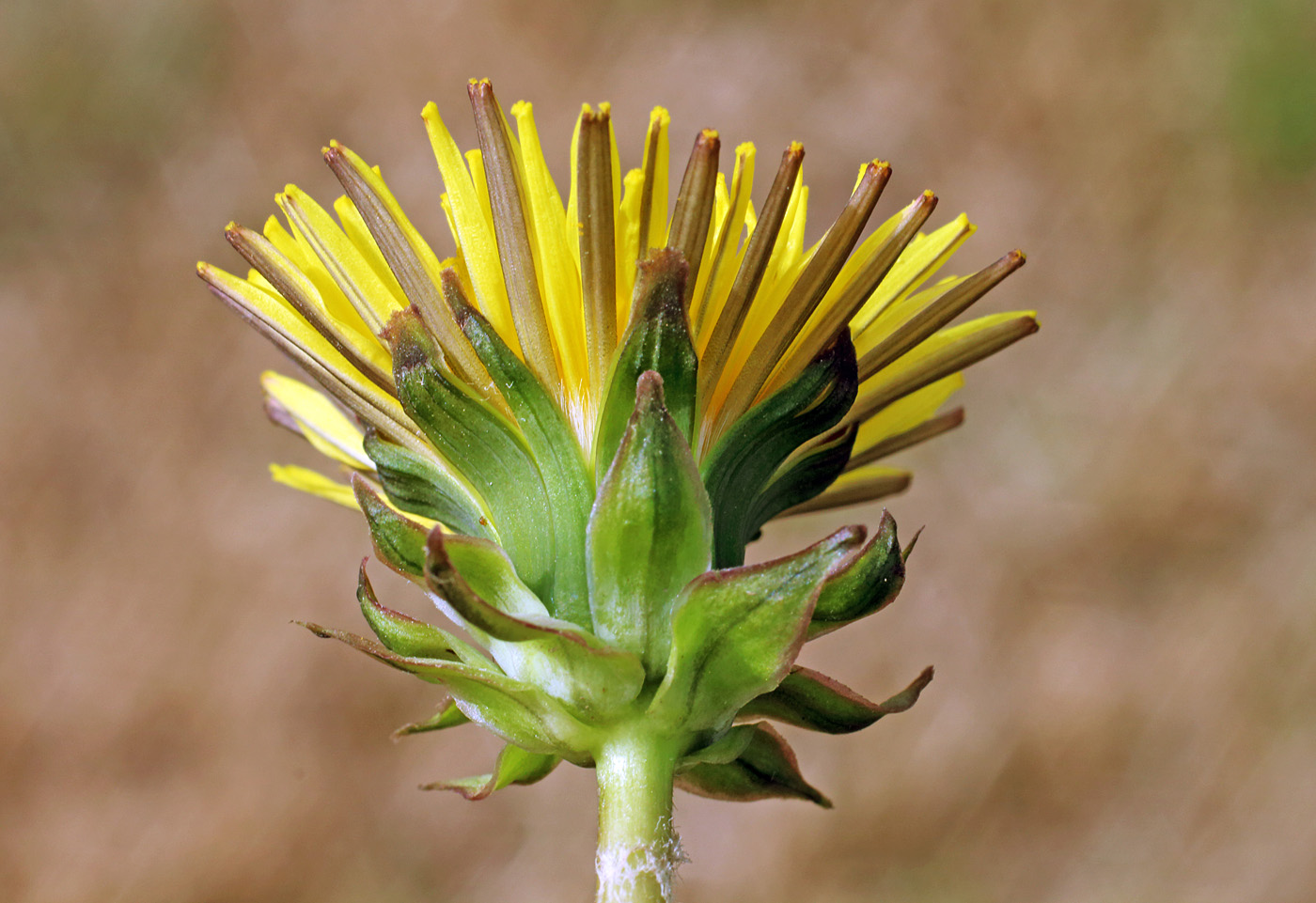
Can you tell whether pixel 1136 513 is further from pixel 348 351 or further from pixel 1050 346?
pixel 348 351

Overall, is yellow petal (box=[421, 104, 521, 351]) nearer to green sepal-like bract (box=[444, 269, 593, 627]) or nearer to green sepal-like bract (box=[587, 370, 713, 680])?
green sepal-like bract (box=[444, 269, 593, 627])

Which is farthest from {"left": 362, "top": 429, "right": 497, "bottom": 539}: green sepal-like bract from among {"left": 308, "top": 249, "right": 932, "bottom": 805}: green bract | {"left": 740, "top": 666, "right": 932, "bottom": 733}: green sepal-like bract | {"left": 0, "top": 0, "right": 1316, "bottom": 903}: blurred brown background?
{"left": 0, "top": 0, "right": 1316, "bottom": 903}: blurred brown background

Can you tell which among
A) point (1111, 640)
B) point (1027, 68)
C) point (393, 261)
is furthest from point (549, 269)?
point (1027, 68)

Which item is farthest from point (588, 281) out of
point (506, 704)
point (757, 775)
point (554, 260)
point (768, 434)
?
point (757, 775)

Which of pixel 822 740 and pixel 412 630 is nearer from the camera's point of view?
pixel 412 630

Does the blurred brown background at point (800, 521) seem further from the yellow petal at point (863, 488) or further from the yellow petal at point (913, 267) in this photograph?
the yellow petal at point (913, 267)

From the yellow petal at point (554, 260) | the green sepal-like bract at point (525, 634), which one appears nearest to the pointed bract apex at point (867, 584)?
the green sepal-like bract at point (525, 634)

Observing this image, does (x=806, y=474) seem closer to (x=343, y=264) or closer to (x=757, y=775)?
(x=757, y=775)
